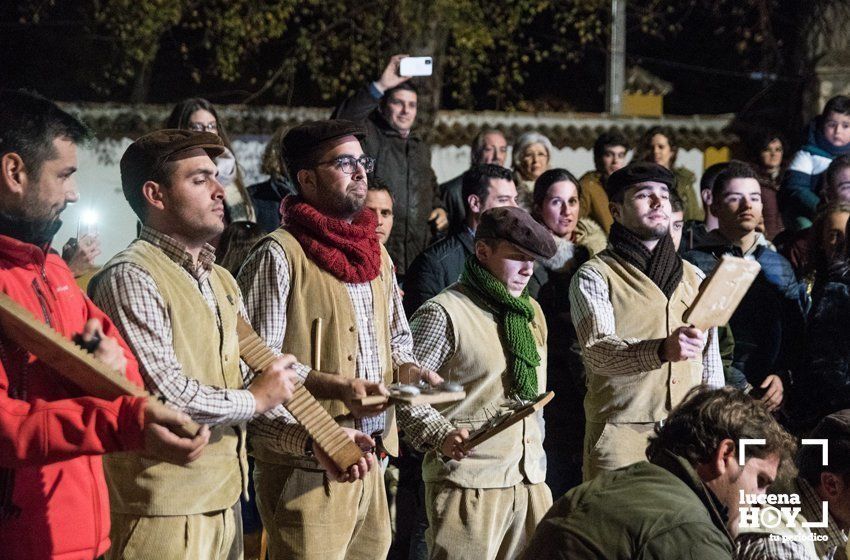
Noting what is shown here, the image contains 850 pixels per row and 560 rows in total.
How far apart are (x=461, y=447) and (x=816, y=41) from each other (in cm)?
1121

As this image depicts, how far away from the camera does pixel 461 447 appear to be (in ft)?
15.9

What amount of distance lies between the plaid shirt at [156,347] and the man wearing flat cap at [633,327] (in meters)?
2.17

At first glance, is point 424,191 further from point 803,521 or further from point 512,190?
point 803,521

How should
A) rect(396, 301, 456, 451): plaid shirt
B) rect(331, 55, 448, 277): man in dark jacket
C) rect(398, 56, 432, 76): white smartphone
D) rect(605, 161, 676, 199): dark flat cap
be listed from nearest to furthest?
1. rect(396, 301, 456, 451): plaid shirt
2. rect(605, 161, 676, 199): dark flat cap
3. rect(398, 56, 432, 76): white smartphone
4. rect(331, 55, 448, 277): man in dark jacket

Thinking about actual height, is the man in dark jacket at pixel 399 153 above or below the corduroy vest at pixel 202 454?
above

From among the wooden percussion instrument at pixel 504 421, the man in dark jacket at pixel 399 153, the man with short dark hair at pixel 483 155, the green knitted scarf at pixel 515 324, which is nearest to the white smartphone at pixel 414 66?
the man in dark jacket at pixel 399 153

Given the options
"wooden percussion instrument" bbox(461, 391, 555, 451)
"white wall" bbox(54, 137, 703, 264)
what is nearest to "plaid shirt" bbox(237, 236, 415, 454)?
"wooden percussion instrument" bbox(461, 391, 555, 451)

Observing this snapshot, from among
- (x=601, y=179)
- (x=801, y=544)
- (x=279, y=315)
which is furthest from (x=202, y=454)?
(x=601, y=179)

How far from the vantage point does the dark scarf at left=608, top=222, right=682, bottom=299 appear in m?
5.89

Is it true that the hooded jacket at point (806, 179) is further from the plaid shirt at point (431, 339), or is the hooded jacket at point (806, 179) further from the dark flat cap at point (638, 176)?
the plaid shirt at point (431, 339)

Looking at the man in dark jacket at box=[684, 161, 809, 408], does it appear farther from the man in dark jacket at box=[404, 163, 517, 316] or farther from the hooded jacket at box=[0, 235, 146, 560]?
the hooded jacket at box=[0, 235, 146, 560]

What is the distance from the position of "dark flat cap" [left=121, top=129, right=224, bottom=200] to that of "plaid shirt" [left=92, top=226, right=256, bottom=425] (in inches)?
13.6

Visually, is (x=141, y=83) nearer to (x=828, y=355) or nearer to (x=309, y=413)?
(x=828, y=355)

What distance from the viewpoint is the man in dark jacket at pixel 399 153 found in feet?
25.4
